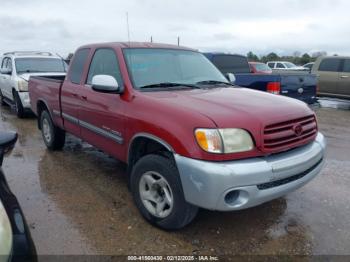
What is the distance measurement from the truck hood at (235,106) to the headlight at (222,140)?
0.19 feet

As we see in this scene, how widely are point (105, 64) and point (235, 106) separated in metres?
1.97

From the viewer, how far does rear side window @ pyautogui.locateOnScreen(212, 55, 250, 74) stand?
907 centimetres

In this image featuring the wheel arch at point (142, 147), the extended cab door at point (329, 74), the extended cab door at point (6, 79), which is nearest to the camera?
the wheel arch at point (142, 147)

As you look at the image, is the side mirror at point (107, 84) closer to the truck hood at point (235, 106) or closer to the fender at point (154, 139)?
the truck hood at point (235, 106)

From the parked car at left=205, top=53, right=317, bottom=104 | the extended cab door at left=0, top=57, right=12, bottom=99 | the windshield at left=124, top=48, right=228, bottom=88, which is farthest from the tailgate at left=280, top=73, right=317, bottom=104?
the extended cab door at left=0, top=57, right=12, bottom=99

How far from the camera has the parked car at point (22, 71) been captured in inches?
357

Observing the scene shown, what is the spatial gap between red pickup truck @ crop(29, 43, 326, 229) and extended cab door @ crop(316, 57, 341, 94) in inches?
361

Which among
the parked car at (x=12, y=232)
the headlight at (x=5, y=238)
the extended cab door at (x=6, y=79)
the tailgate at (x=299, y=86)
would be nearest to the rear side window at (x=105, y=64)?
the parked car at (x=12, y=232)

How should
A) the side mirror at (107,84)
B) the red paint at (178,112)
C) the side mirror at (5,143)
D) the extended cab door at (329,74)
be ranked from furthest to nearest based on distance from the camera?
the extended cab door at (329,74), the side mirror at (107,84), the red paint at (178,112), the side mirror at (5,143)

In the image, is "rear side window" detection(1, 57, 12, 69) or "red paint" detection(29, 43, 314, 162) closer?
"red paint" detection(29, 43, 314, 162)

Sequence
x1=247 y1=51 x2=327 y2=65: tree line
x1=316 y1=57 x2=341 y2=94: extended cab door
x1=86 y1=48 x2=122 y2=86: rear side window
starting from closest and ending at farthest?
x1=86 y1=48 x2=122 y2=86: rear side window
x1=316 y1=57 x2=341 y2=94: extended cab door
x1=247 y1=51 x2=327 y2=65: tree line

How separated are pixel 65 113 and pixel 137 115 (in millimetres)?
2184

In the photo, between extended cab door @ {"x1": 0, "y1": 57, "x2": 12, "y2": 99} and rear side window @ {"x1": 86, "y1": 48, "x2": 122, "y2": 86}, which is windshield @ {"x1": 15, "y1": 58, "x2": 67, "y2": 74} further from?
rear side window @ {"x1": 86, "y1": 48, "x2": 122, "y2": 86}

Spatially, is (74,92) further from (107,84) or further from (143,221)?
(143,221)
